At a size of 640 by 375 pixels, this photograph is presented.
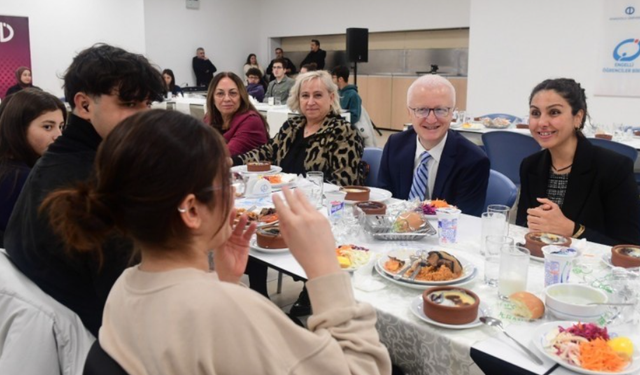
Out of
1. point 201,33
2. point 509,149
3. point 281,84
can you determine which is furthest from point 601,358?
point 201,33

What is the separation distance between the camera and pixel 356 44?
9055 mm

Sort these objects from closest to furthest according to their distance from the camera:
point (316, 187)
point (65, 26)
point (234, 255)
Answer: point (234, 255)
point (316, 187)
point (65, 26)

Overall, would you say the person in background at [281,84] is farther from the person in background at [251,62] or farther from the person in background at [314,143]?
the person in background at [314,143]

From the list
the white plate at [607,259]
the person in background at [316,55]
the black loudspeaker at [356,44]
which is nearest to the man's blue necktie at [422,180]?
the white plate at [607,259]

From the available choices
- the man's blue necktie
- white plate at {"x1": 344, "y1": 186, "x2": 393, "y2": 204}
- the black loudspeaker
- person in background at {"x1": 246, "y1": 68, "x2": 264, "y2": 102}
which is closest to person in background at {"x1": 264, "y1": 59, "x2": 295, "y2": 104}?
person in background at {"x1": 246, "y1": 68, "x2": 264, "y2": 102}

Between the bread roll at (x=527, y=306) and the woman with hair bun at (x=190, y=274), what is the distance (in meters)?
0.51

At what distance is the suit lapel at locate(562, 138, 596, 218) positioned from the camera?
7.35ft

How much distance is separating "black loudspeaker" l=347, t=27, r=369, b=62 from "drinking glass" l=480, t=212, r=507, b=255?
7.45 meters

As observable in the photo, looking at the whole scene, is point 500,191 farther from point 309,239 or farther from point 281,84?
point 281,84

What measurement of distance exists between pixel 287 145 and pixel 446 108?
126 cm

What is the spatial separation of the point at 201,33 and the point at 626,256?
12502 mm

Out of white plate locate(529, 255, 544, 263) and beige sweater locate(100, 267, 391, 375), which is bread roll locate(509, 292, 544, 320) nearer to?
white plate locate(529, 255, 544, 263)

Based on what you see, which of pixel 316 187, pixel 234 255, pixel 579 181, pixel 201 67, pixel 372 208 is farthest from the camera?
pixel 201 67

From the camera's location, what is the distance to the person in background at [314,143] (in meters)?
3.27
